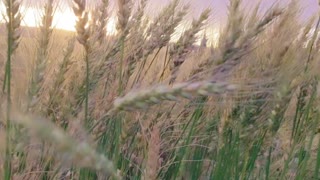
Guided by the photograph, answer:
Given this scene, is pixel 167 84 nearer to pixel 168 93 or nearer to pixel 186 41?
pixel 168 93

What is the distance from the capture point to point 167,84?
42.3 inches

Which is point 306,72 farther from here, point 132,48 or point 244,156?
point 132,48

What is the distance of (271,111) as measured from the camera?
144 cm

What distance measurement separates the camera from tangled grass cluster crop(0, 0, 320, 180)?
3.76ft

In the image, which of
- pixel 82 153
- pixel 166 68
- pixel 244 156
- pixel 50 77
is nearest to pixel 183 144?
pixel 244 156

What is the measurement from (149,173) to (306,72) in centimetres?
77

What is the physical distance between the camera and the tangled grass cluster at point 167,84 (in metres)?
1.15

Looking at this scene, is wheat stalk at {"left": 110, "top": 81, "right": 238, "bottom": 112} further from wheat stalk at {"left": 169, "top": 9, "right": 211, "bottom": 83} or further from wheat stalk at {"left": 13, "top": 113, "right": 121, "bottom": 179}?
wheat stalk at {"left": 169, "top": 9, "right": 211, "bottom": 83}

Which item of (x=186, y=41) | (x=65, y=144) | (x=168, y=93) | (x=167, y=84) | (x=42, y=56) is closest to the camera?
(x=65, y=144)

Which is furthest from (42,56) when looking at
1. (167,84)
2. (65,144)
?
(65,144)

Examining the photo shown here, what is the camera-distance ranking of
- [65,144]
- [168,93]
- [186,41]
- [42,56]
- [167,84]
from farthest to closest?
[186,41], [42,56], [167,84], [168,93], [65,144]

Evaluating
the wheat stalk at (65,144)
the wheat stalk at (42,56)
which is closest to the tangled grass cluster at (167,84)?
the wheat stalk at (42,56)

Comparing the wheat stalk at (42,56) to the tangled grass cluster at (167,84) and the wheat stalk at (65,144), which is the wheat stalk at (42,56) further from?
the wheat stalk at (65,144)

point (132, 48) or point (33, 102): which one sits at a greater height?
point (132, 48)
